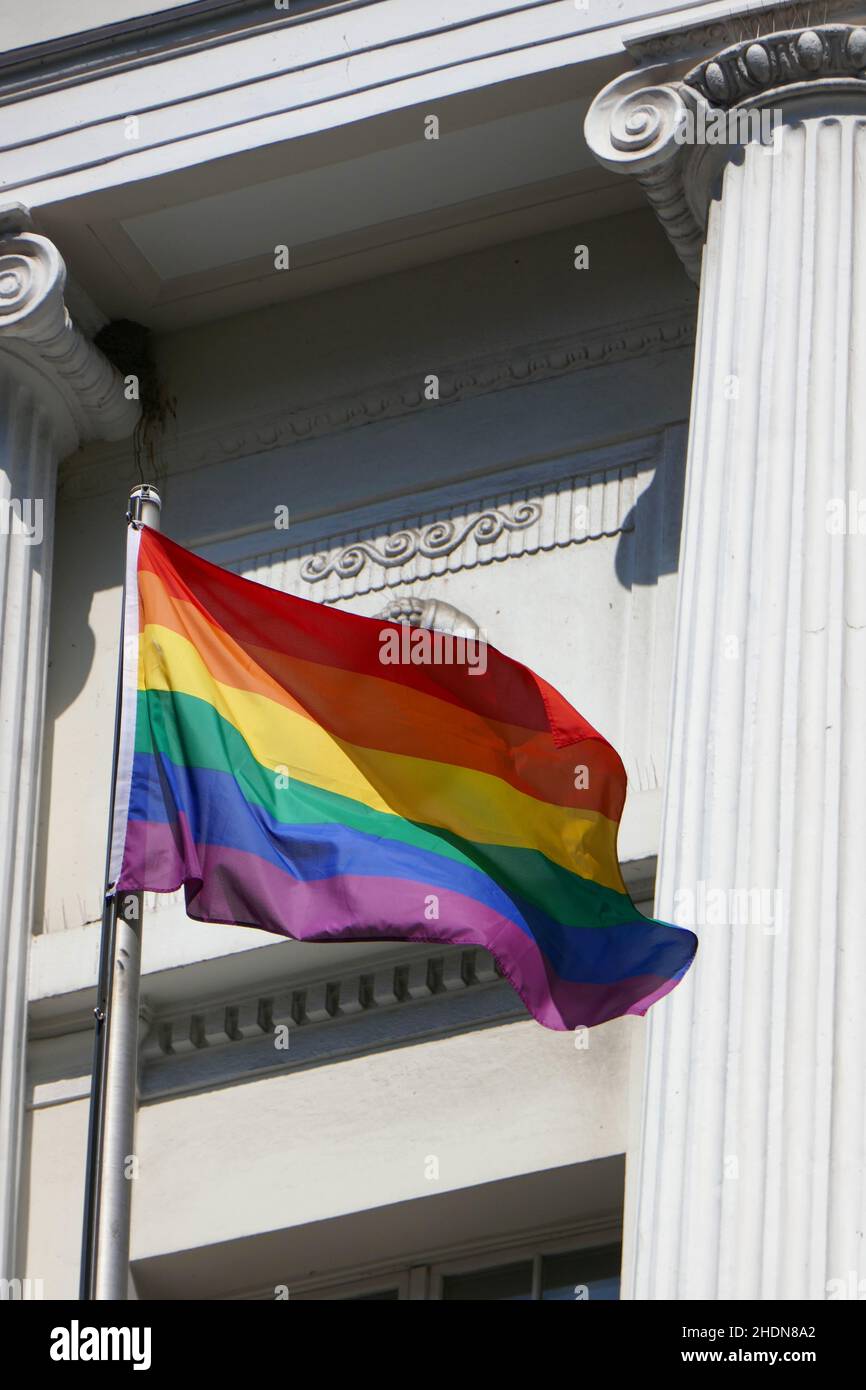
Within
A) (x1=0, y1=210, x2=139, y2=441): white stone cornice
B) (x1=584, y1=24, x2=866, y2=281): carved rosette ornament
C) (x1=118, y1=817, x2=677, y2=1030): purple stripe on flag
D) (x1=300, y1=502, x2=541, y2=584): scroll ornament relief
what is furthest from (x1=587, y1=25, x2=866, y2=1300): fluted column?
(x1=0, y1=210, x2=139, y2=441): white stone cornice

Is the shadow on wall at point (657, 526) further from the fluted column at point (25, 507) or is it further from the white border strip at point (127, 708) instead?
the white border strip at point (127, 708)

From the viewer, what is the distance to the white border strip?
357 inches

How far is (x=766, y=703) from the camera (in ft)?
33.4

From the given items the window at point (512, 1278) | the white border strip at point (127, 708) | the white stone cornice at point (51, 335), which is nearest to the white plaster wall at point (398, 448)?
the white stone cornice at point (51, 335)

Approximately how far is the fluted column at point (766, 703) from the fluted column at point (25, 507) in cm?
254

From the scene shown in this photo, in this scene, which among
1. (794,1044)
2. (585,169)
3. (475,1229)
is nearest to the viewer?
(794,1044)

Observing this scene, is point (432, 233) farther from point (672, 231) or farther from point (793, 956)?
point (793, 956)

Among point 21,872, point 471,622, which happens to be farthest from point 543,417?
point 21,872

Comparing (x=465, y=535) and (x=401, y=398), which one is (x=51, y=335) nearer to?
→ (x=401, y=398)

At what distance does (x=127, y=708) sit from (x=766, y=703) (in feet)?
7.17

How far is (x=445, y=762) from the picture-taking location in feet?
32.6

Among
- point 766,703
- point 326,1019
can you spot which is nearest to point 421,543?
point 326,1019

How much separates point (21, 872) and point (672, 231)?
3608 millimetres

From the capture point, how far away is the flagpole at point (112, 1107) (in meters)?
8.29
